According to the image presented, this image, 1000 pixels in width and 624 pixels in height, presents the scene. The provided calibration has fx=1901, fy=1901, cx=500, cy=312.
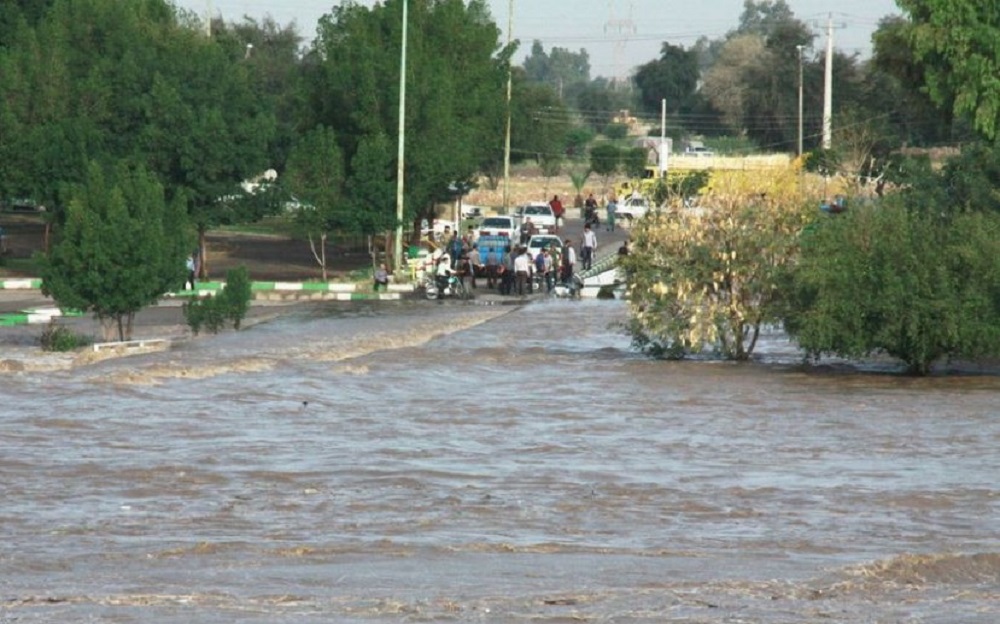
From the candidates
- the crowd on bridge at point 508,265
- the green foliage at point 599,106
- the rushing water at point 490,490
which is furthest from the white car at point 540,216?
the green foliage at point 599,106

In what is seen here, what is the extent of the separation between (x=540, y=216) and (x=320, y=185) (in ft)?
54.0

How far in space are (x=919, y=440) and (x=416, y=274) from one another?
2726cm

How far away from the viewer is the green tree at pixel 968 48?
33.7 meters

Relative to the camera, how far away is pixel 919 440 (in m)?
20.6

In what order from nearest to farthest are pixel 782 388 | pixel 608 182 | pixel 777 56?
pixel 782 388, pixel 608 182, pixel 777 56

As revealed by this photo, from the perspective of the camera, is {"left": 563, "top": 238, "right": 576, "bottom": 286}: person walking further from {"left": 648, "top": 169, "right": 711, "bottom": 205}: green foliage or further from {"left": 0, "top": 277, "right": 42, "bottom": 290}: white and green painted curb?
{"left": 0, "top": 277, "right": 42, "bottom": 290}: white and green painted curb

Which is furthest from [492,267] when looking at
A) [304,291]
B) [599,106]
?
[599,106]

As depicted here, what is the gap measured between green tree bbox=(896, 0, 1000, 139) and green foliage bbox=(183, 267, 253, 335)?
12.8 meters

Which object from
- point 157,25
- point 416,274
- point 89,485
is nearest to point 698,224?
point 89,485

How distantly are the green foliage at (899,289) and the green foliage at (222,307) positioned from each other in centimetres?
1049

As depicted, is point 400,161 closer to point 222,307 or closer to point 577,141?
point 222,307

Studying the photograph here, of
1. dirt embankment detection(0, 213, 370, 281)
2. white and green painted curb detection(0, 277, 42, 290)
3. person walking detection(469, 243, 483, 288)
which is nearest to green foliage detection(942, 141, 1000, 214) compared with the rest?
person walking detection(469, 243, 483, 288)

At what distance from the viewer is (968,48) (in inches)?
1339

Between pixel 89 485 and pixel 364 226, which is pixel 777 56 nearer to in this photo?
pixel 364 226
